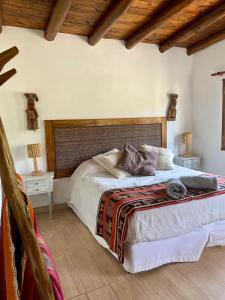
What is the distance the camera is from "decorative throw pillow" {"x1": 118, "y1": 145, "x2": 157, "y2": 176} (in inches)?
133

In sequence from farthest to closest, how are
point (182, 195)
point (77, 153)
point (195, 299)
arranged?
point (77, 153)
point (182, 195)
point (195, 299)

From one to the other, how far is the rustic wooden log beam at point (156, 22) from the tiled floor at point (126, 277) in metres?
2.88

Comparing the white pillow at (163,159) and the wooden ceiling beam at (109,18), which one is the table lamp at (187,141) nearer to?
the white pillow at (163,159)

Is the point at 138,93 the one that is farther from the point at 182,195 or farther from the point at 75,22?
the point at 182,195

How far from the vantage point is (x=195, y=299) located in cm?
184

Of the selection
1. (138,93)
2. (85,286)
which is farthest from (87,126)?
(85,286)

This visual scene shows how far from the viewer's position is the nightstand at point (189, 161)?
4387mm

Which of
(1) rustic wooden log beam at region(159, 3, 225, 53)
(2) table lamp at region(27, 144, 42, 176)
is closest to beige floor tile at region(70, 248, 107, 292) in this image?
(2) table lamp at region(27, 144, 42, 176)

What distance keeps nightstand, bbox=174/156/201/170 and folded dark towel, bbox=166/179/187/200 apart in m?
2.01

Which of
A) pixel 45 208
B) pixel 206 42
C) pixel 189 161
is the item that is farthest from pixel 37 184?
pixel 206 42

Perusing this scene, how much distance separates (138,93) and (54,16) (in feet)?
6.34

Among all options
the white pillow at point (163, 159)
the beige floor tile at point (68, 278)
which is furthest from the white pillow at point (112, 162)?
the beige floor tile at point (68, 278)

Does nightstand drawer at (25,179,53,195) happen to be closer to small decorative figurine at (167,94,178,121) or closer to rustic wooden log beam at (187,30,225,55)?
small decorative figurine at (167,94,178,121)

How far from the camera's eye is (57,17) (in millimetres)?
2791
